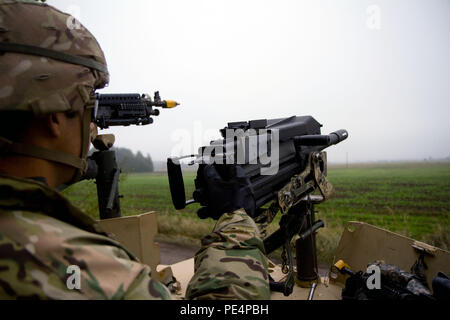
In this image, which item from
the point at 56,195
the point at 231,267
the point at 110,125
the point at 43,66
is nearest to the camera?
the point at 56,195

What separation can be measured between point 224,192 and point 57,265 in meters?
1.17

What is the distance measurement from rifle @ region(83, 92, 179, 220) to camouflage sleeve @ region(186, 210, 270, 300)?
80 centimetres

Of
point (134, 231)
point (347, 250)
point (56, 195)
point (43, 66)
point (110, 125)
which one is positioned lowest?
point (347, 250)

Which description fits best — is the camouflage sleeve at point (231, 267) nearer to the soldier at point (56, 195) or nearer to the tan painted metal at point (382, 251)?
the soldier at point (56, 195)

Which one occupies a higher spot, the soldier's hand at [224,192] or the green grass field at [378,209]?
the soldier's hand at [224,192]

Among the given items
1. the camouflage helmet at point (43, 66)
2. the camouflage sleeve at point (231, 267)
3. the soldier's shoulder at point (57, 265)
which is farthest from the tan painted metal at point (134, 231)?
the soldier's shoulder at point (57, 265)

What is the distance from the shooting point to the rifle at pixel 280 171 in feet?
7.31

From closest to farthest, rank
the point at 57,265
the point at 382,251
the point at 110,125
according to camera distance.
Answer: the point at 57,265, the point at 382,251, the point at 110,125

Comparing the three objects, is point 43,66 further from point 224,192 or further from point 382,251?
point 382,251

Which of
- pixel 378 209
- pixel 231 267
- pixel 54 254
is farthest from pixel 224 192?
pixel 378 209

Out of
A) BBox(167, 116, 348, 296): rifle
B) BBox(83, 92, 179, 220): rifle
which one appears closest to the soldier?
BBox(83, 92, 179, 220): rifle

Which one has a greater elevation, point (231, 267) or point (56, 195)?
point (56, 195)

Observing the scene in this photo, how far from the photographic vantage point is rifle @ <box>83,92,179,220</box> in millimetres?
3809

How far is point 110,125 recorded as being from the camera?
5.02 m
